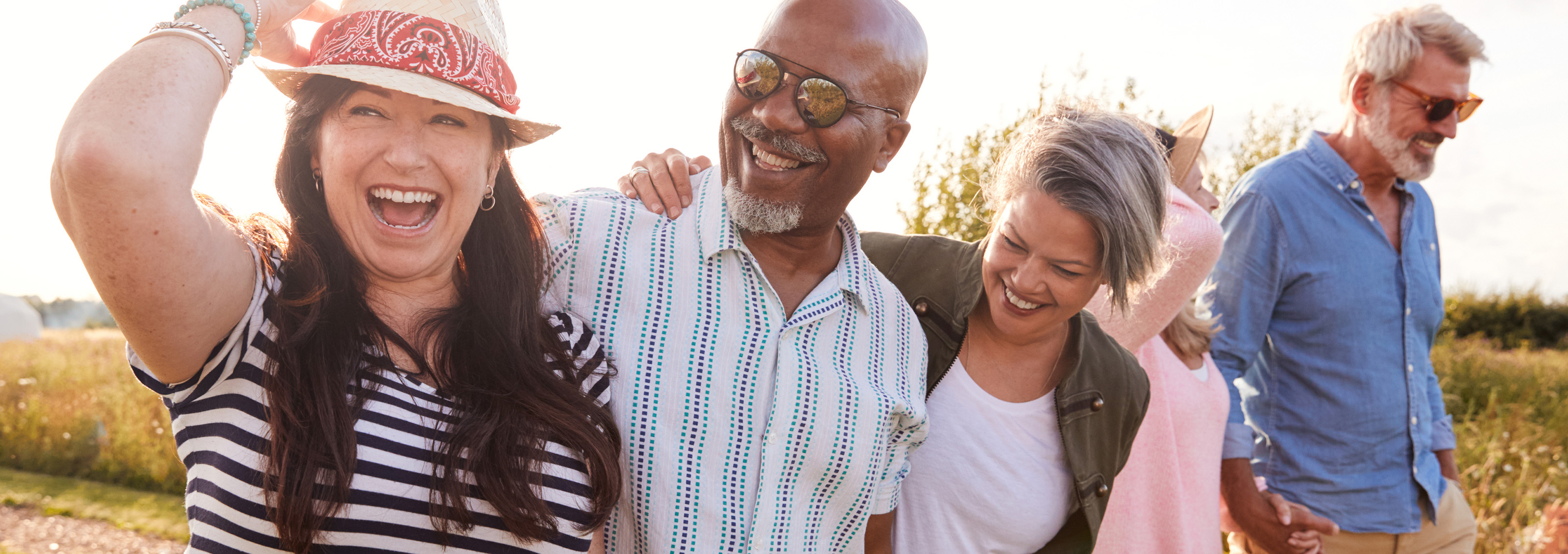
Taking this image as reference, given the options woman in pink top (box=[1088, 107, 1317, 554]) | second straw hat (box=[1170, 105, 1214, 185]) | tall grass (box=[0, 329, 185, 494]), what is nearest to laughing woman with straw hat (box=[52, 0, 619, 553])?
woman in pink top (box=[1088, 107, 1317, 554])

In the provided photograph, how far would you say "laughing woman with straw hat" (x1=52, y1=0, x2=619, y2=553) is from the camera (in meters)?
1.48

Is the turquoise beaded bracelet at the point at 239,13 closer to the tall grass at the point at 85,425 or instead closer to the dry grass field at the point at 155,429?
the dry grass field at the point at 155,429

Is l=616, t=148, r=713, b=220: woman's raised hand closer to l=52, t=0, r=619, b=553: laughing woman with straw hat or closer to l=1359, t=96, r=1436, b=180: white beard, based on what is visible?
l=52, t=0, r=619, b=553: laughing woman with straw hat

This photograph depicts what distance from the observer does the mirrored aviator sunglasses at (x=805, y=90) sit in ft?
7.92

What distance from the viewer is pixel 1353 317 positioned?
3953 mm

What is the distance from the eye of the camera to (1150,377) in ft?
11.0

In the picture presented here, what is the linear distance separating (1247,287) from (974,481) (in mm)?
1897

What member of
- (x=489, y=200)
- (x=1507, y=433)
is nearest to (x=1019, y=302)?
(x=489, y=200)

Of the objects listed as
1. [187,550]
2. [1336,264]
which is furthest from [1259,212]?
[187,550]

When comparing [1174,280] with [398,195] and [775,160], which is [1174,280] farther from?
[398,195]

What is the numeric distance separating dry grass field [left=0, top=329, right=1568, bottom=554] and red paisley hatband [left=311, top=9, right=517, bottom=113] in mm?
6641

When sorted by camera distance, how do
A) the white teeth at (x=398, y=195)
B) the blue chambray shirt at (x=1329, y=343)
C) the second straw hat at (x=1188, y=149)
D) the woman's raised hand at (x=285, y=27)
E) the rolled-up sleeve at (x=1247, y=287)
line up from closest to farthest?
the woman's raised hand at (x=285, y=27)
the white teeth at (x=398, y=195)
the second straw hat at (x=1188, y=149)
the rolled-up sleeve at (x=1247, y=287)
the blue chambray shirt at (x=1329, y=343)

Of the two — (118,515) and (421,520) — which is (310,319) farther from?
(118,515)

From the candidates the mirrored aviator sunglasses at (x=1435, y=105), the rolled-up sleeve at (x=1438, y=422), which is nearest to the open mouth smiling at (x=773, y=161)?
the mirrored aviator sunglasses at (x=1435, y=105)
